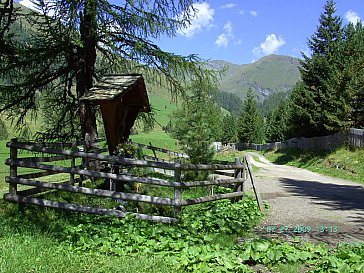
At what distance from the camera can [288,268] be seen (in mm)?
5113

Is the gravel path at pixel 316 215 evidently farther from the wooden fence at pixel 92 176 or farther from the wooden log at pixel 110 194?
the wooden log at pixel 110 194

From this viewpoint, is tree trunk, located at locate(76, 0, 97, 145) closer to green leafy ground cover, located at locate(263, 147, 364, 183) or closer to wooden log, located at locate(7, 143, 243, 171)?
wooden log, located at locate(7, 143, 243, 171)

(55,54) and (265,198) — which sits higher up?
(55,54)

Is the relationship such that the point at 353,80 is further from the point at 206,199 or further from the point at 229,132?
the point at 229,132

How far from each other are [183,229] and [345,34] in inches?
1393

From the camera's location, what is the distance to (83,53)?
38.2 feet

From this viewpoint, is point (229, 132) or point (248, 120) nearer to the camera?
point (248, 120)

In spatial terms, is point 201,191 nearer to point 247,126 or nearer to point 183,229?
point 183,229

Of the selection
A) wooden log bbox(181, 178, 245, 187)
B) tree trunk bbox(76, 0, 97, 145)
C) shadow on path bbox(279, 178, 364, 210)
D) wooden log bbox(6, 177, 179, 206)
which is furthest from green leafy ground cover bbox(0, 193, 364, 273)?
tree trunk bbox(76, 0, 97, 145)

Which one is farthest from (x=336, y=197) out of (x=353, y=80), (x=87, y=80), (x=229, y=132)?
(x=229, y=132)

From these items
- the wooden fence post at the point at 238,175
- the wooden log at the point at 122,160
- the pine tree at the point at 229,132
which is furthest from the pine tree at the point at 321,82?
the pine tree at the point at 229,132

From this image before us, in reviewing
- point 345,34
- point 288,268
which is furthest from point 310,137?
point 288,268

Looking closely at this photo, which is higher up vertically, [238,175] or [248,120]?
[248,120]

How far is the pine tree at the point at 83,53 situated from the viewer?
10406mm
